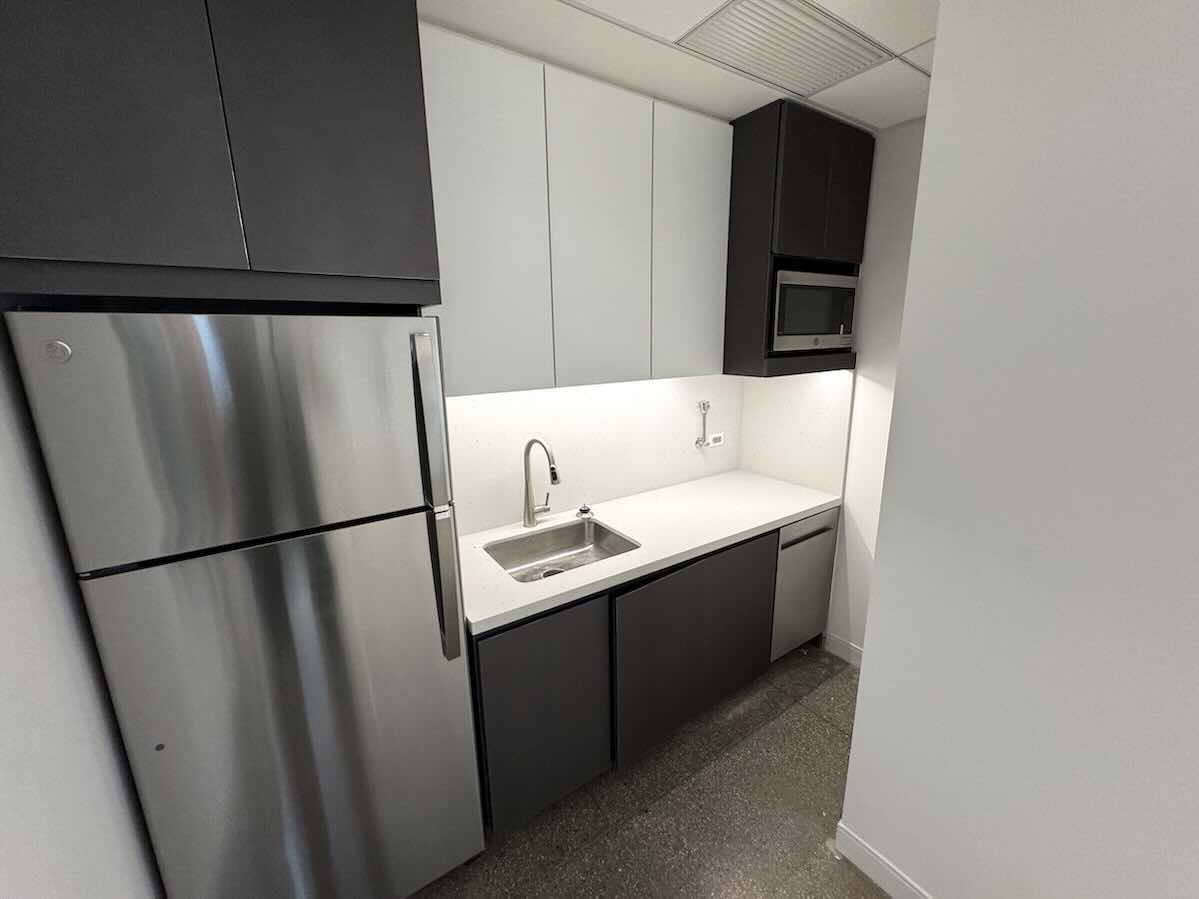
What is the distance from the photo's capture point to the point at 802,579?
7.59ft

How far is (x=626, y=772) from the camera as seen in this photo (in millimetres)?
1870

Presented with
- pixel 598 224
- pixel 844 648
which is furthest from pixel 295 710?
pixel 844 648

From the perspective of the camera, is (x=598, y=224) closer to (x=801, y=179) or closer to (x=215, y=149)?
(x=801, y=179)

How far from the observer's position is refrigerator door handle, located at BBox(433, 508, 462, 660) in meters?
1.19

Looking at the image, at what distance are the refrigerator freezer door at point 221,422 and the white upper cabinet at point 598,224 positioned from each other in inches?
26.5

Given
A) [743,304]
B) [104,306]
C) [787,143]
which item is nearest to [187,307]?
[104,306]

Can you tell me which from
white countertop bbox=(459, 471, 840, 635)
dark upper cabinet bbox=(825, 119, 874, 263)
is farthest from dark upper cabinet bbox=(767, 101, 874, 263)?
white countertop bbox=(459, 471, 840, 635)

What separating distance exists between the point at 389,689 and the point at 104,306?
42.0 inches

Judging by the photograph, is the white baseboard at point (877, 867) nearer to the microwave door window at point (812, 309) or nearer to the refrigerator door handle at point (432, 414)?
the refrigerator door handle at point (432, 414)

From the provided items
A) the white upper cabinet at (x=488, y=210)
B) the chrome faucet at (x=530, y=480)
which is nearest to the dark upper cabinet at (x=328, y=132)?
the white upper cabinet at (x=488, y=210)

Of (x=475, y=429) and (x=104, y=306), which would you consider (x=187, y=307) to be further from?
(x=475, y=429)

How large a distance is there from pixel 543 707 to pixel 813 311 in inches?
75.2

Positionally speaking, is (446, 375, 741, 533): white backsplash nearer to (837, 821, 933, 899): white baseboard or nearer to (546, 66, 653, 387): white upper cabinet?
(546, 66, 653, 387): white upper cabinet

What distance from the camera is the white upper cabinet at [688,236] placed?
1771 millimetres
